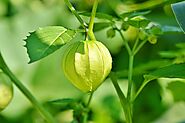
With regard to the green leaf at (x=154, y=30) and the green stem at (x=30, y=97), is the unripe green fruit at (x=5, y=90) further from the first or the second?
the green leaf at (x=154, y=30)

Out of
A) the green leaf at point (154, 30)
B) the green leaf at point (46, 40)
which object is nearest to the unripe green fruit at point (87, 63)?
the green leaf at point (46, 40)

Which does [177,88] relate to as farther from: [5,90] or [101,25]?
[5,90]

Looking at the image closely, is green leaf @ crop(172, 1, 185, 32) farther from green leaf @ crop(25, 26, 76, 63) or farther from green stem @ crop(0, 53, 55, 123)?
green stem @ crop(0, 53, 55, 123)

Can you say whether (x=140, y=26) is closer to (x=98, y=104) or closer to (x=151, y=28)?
(x=151, y=28)

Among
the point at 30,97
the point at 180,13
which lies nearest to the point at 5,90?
the point at 30,97

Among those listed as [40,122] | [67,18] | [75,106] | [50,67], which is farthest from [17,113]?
[75,106]

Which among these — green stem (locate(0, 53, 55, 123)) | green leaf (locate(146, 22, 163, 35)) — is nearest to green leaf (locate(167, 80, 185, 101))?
green leaf (locate(146, 22, 163, 35))
